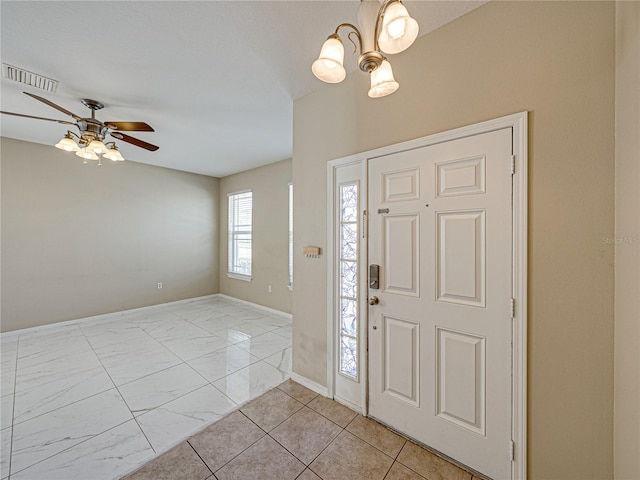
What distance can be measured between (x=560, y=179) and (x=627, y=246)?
0.40m

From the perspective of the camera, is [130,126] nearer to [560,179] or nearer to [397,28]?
[397,28]

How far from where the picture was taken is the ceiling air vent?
2075mm

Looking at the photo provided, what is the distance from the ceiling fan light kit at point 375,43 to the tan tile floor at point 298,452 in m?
2.14

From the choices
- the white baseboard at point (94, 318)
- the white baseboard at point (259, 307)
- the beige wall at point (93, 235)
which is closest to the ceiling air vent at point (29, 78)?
the beige wall at point (93, 235)

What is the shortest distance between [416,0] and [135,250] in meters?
5.43

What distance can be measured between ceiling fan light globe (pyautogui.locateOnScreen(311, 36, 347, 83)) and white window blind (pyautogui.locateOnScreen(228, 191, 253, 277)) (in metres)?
4.48

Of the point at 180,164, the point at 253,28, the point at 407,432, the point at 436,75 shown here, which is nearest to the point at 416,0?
the point at 436,75

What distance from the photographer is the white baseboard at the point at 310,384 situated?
232cm

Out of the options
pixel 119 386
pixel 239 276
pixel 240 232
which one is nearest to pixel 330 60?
pixel 119 386

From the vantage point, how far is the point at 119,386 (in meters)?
2.47

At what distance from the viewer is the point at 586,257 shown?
1.25 m

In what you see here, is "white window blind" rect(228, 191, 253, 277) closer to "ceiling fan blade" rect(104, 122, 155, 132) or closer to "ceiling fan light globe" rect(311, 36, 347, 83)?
"ceiling fan blade" rect(104, 122, 155, 132)

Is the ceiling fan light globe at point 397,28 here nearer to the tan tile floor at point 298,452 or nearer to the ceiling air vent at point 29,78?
the tan tile floor at point 298,452

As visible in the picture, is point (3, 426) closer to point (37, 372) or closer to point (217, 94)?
point (37, 372)
